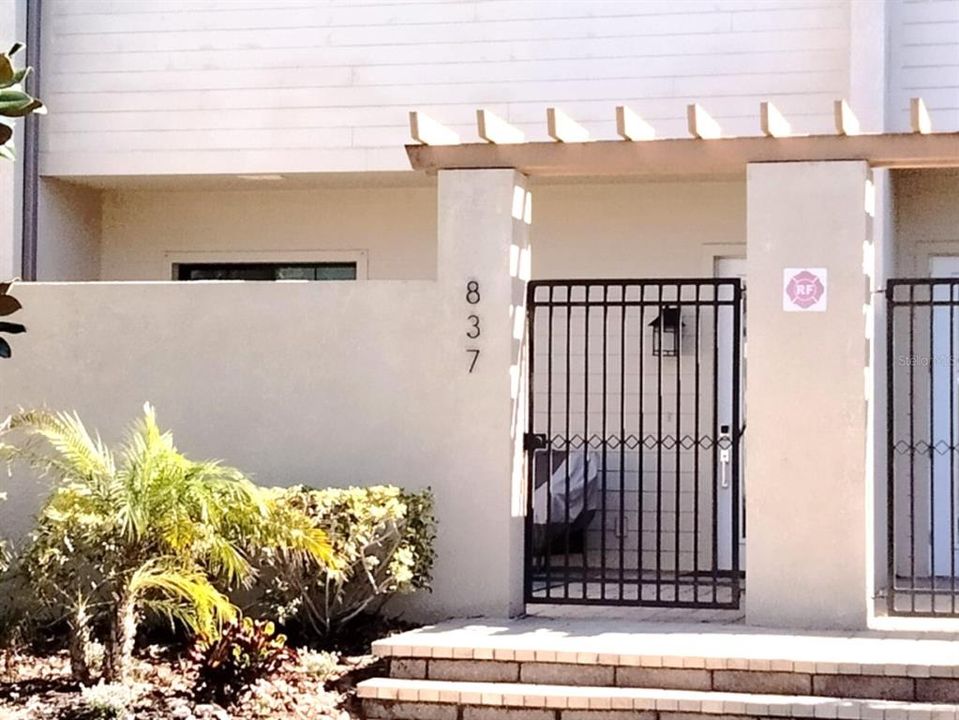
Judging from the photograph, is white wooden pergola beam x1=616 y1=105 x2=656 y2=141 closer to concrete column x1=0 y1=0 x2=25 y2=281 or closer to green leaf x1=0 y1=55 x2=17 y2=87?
green leaf x1=0 y1=55 x2=17 y2=87

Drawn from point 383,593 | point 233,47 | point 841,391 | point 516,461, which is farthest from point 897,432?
point 233,47

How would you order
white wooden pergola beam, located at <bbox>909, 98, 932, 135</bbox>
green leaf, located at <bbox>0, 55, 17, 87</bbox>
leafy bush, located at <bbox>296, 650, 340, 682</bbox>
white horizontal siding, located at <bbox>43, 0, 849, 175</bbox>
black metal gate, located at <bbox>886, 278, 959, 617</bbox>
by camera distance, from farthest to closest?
black metal gate, located at <bbox>886, 278, 959, 617</bbox> < white horizontal siding, located at <bbox>43, 0, 849, 175</bbox> < white wooden pergola beam, located at <bbox>909, 98, 932, 135</bbox> < leafy bush, located at <bbox>296, 650, 340, 682</bbox> < green leaf, located at <bbox>0, 55, 17, 87</bbox>

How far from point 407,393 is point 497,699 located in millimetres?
2219

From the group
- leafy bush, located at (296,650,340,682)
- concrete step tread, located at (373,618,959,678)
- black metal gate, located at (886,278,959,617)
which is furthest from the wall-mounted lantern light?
leafy bush, located at (296,650,340,682)

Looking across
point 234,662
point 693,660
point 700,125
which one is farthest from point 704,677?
point 700,125

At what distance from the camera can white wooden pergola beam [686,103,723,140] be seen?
8203 mm

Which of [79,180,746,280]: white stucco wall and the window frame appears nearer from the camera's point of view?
[79,180,746,280]: white stucco wall

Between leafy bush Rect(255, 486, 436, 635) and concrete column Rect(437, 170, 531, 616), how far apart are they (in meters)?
0.26

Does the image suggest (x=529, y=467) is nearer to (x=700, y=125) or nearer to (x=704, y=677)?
(x=704, y=677)

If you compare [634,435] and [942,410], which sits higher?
[942,410]

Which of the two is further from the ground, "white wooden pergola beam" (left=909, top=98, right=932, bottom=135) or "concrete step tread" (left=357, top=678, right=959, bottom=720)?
"white wooden pergola beam" (left=909, top=98, right=932, bottom=135)

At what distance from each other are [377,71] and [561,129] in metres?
3.20

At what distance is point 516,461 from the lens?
8711mm

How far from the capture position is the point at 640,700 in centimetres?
701
